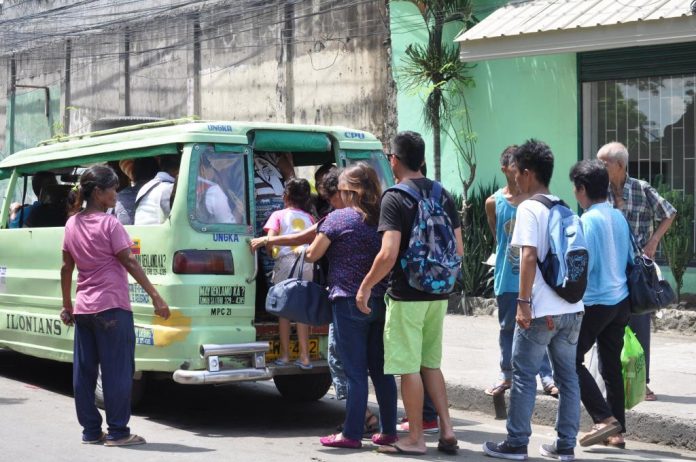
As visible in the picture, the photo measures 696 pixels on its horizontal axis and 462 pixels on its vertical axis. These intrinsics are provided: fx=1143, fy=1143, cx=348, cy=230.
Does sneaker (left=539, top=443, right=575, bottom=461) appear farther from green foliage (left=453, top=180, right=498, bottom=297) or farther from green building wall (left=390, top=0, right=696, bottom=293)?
green foliage (left=453, top=180, right=498, bottom=297)

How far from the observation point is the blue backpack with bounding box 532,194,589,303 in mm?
6574

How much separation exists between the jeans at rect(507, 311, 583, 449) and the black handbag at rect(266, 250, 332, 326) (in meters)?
1.24

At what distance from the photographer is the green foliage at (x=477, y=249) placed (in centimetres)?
1383

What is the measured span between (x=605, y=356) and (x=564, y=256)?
0.99 meters

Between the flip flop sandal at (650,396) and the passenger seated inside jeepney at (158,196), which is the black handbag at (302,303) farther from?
the flip flop sandal at (650,396)

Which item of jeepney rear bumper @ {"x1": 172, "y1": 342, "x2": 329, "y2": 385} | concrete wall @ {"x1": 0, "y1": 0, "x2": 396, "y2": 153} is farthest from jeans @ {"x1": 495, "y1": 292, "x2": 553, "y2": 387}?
concrete wall @ {"x1": 0, "y1": 0, "x2": 396, "y2": 153}

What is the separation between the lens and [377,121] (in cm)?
1625

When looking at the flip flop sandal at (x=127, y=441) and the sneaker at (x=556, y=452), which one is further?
the flip flop sandal at (x=127, y=441)

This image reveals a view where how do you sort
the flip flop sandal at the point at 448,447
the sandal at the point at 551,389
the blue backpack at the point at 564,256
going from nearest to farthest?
the blue backpack at the point at 564,256 < the flip flop sandal at the point at 448,447 < the sandal at the point at 551,389

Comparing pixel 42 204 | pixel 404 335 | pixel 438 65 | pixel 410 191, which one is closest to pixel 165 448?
pixel 404 335

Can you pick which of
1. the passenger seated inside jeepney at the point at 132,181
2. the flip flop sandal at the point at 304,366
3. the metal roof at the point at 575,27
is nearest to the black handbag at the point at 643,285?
the flip flop sandal at the point at 304,366

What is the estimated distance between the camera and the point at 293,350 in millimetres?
8094

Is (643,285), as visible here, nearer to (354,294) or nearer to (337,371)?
(354,294)

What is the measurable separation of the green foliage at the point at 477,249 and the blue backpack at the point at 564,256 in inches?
274
